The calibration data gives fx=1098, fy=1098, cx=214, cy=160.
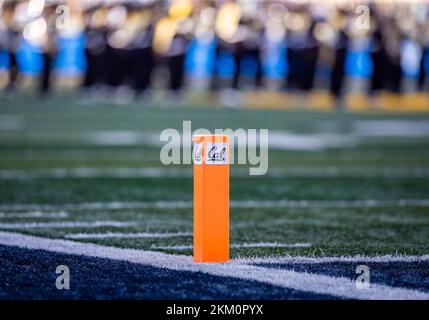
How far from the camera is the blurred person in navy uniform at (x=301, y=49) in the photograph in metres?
28.3

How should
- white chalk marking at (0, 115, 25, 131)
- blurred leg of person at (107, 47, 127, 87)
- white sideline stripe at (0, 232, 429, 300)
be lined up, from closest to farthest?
1. white sideline stripe at (0, 232, 429, 300)
2. white chalk marking at (0, 115, 25, 131)
3. blurred leg of person at (107, 47, 127, 87)

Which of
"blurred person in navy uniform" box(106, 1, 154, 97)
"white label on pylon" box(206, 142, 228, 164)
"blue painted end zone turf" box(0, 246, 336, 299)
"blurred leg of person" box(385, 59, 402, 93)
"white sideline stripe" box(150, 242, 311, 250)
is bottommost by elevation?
"blue painted end zone turf" box(0, 246, 336, 299)

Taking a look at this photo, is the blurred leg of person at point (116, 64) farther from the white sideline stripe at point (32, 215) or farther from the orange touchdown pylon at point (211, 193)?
the orange touchdown pylon at point (211, 193)

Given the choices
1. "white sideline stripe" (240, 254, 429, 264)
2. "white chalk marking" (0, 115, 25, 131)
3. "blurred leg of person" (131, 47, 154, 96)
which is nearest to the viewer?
"white sideline stripe" (240, 254, 429, 264)

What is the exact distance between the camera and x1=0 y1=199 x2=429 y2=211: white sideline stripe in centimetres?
879

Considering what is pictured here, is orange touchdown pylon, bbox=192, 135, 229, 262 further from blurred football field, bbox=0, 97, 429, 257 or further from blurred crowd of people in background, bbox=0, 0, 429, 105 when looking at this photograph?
blurred crowd of people in background, bbox=0, 0, 429, 105

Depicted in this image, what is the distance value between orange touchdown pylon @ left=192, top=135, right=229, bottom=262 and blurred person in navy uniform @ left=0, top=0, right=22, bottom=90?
72.8ft

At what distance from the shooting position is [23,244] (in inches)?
255

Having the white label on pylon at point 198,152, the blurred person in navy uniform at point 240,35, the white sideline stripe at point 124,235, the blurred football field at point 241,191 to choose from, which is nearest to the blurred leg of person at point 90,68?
the blurred person in navy uniform at point 240,35

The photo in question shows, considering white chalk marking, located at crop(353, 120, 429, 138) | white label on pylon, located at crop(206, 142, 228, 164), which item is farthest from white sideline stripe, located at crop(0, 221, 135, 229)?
white chalk marking, located at crop(353, 120, 429, 138)
